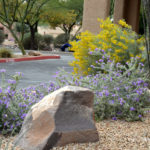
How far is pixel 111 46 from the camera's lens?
819cm

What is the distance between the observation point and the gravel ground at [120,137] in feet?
11.7

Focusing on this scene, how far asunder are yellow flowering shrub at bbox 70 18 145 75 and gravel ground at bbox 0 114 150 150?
9.78 feet

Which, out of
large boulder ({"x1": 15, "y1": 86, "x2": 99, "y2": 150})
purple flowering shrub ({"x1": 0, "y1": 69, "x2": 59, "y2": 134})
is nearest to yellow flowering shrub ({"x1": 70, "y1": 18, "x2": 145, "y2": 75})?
purple flowering shrub ({"x1": 0, "y1": 69, "x2": 59, "y2": 134})

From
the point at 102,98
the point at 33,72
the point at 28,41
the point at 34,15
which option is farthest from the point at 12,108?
the point at 28,41

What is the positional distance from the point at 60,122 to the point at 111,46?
4969 mm

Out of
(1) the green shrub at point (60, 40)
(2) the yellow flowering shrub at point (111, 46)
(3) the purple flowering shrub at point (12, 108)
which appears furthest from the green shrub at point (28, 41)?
(3) the purple flowering shrub at point (12, 108)

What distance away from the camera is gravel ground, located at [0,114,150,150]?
3.58 meters

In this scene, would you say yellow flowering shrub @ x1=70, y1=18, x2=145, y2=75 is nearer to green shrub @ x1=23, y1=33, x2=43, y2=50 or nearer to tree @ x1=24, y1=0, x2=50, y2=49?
tree @ x1=24, y1=0, x2=50, y2=49

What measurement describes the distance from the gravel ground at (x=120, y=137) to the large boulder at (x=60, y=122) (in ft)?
0.35

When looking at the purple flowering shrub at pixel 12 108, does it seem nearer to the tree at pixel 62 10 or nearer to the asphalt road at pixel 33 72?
the asphalt road at pixel 33 72

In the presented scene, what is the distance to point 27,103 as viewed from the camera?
15.2ft

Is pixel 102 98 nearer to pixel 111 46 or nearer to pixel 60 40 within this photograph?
pixel 111 46

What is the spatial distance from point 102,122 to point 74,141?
114 cm

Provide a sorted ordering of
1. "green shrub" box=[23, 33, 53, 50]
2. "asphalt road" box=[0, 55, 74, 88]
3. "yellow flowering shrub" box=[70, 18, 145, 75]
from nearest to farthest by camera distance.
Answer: "yellow flowering shrub" box=[70, 18, 145, 75] < "asphalt road" box=[0, 55, 74, 88] < "green shrub" box=[23, 33, 53, 50]
